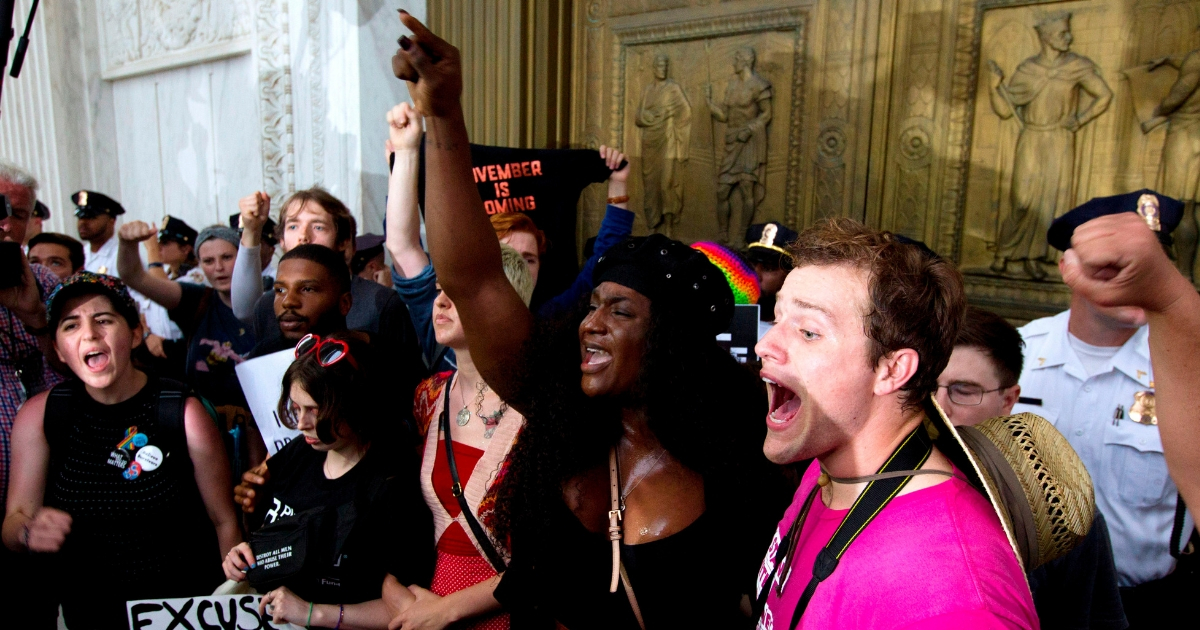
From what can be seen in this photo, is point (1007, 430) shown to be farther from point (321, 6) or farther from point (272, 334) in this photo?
point (321, 6)

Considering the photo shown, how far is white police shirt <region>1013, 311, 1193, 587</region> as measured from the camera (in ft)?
7.14

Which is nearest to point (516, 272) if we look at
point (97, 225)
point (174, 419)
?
point (174, 419)

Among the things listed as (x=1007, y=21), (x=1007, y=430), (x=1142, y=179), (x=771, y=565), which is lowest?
(x=771, y=565)

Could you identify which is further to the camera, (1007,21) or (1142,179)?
(1007,21)

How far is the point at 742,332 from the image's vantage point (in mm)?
2797

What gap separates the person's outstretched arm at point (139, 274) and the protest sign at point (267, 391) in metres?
1.32

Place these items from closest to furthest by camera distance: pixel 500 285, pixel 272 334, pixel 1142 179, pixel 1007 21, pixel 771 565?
1. pixel 771 565
2. pixel 500 285
3. pixel 272 334
4. pixel 1142 179
5. pixel 1007 21

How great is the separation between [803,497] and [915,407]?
32 centimetres

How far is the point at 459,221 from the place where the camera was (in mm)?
1342

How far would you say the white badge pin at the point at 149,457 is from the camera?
214 centimetres

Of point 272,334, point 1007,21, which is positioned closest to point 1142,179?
point 1007,21

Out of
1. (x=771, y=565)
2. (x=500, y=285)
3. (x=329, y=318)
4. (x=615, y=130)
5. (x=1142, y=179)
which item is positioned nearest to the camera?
(x=771, y=565)

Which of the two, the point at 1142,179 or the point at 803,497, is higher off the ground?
the point at 1142,179

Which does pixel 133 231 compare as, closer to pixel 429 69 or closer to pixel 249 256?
pixel 249 256
